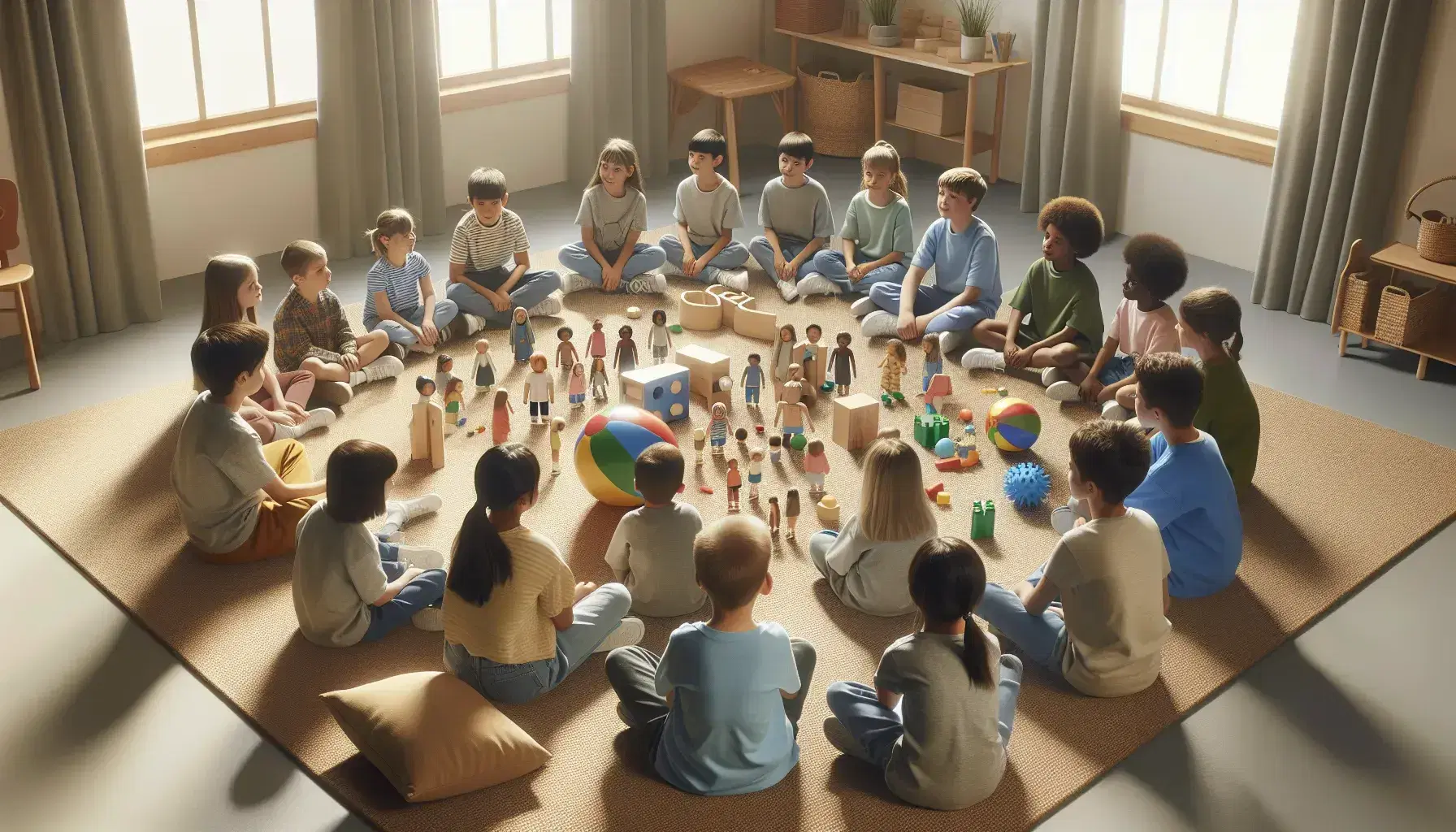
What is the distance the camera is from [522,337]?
19.9ft

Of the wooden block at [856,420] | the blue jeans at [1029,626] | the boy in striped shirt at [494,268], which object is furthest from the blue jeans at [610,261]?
the blue jeans at [1029,626]

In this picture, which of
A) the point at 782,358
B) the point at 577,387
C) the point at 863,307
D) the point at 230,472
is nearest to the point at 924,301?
the point at 863,307

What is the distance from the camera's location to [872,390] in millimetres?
5855

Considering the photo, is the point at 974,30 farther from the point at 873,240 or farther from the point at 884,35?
the point at 873,240

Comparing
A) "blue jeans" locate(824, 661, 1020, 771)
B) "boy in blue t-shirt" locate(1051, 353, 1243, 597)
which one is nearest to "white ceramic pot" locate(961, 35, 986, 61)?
"boy in blue t-shirt" locate(1051, 353, 1243, 597)

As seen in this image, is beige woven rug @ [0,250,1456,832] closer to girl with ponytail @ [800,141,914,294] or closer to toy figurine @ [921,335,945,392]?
toy figurine @ [921,335,945,392]

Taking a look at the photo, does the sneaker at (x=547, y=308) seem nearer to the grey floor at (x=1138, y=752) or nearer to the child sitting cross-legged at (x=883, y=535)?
the grey floor at (x=1138, y=752)

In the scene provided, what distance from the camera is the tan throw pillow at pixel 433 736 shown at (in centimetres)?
347

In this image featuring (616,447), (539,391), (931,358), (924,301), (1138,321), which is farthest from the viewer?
(924,301)

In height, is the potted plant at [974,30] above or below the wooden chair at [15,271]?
above

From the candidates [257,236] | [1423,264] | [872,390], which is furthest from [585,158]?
[1423,264]

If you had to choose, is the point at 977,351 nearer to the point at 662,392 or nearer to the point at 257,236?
the point at 662,392

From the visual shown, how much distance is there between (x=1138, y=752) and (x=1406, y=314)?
3233 mm

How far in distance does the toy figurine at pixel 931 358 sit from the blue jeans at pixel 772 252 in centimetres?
133
